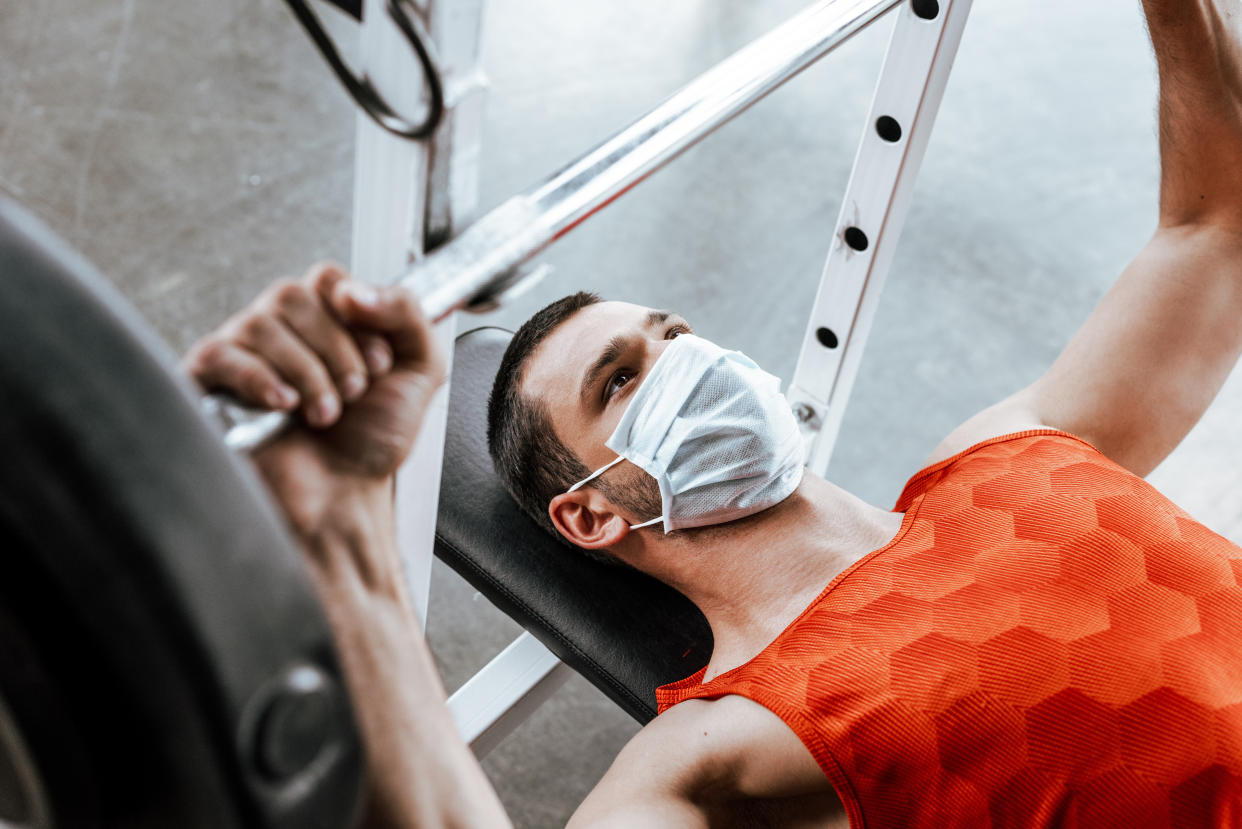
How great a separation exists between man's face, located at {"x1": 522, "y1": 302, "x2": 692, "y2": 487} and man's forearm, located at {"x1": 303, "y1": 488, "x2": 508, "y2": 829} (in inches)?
31.7

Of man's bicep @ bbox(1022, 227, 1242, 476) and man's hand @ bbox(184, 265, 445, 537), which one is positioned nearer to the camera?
man's hand @ bbox(184, 265, 445, 537)

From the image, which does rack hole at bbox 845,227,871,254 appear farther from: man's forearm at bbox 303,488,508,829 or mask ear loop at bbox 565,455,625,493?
man's forearm at bbox 303,488,508,829

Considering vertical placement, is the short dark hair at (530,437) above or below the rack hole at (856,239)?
below

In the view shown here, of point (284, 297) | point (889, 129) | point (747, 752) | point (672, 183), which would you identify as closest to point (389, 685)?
point (284, 297)

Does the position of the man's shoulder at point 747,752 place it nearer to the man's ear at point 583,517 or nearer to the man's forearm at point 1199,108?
the man's ear at point 583,517

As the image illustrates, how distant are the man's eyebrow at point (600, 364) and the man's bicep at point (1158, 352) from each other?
625mm

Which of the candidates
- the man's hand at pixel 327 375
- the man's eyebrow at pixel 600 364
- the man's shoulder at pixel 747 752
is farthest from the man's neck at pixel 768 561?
the man's hand at pixel 327 375

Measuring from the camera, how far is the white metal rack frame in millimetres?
719

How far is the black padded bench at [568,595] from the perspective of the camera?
4.75 feet

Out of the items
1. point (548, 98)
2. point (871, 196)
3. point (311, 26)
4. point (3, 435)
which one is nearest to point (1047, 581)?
point (871, 196)

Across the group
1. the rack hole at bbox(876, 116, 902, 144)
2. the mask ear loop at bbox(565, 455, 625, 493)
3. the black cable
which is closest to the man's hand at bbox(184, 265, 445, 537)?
the black cable

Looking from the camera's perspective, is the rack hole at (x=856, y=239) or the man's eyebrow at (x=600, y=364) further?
the rack hole at (x=856, y=239)


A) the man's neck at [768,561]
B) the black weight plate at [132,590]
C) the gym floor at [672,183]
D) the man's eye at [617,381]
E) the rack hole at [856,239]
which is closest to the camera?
the black weight plate at [132,590]

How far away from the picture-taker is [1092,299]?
2945 millimetres
